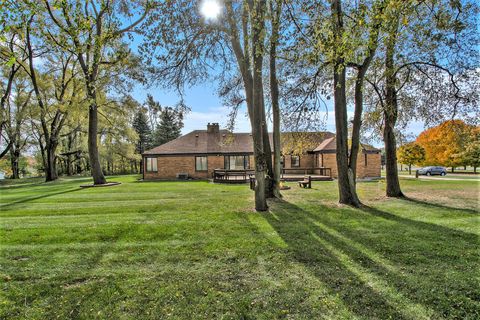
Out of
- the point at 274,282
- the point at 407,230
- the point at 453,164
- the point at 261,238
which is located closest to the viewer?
the point at 274,282

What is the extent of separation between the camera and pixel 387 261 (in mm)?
4270

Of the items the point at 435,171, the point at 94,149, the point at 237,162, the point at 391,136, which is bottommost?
the point at 435,171

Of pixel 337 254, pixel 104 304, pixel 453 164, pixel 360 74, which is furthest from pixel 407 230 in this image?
pixel 453 164

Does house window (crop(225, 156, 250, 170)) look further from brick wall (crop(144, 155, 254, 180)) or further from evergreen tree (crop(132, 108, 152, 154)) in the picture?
evergreen tree (crop(132, 108, 152, 154))

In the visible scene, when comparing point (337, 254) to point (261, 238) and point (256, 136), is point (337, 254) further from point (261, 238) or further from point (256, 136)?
point (256, 136)

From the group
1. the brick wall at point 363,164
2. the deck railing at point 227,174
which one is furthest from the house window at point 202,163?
the brick wall at point 363,164

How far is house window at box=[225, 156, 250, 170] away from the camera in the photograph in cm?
2470

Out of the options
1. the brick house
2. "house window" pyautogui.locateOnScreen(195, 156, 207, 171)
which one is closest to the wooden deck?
the brick house

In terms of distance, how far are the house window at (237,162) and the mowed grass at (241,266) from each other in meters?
16.9

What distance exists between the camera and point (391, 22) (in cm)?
484

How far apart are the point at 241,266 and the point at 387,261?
2310mm

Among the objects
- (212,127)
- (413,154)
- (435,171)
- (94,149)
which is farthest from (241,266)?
(413,154)

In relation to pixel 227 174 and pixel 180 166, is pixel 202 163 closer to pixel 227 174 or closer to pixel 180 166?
pixel 180 166

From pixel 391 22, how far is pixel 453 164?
117ft
